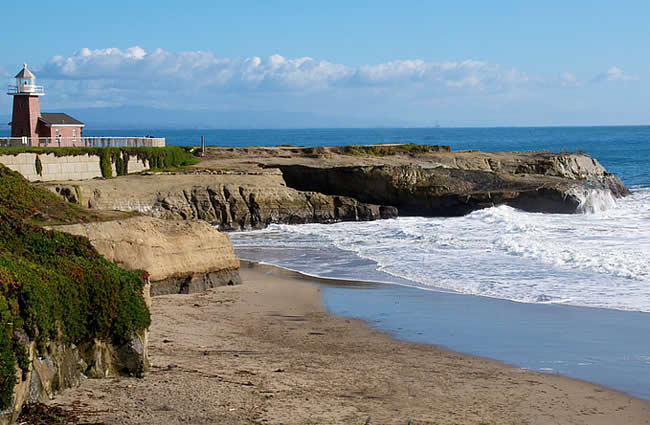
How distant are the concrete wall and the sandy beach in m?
19.9

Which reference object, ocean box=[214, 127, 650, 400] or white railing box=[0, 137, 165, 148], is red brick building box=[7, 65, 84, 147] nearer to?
white railing box=[0, 137, 165, 148]

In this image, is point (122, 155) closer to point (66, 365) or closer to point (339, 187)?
point (339, 187)

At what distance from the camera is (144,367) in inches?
377

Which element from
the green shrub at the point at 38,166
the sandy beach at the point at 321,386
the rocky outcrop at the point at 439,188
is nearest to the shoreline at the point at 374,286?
the sandy beach at the point at 321,386

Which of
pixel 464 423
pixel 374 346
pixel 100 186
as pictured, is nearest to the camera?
pixel 464 423

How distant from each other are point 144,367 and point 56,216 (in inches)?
245

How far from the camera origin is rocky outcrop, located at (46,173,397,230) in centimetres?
3027

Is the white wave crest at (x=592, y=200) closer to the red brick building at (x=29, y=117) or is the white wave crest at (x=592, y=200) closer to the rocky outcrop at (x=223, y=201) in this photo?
the rocky outcrop at (x=223, y=201)

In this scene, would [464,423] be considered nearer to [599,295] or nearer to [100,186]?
[599,295]

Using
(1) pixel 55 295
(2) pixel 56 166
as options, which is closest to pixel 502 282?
(1) pixel 55 295

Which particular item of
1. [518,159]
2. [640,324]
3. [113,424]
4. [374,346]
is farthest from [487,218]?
[113,424]

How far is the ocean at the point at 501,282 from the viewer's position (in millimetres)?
12195

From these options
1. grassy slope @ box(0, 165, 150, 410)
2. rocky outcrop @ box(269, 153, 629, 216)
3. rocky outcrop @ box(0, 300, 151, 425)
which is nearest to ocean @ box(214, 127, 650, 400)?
rocky outcrop @ box(269, 153, 629, 216)

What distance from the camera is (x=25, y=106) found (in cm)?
4512
